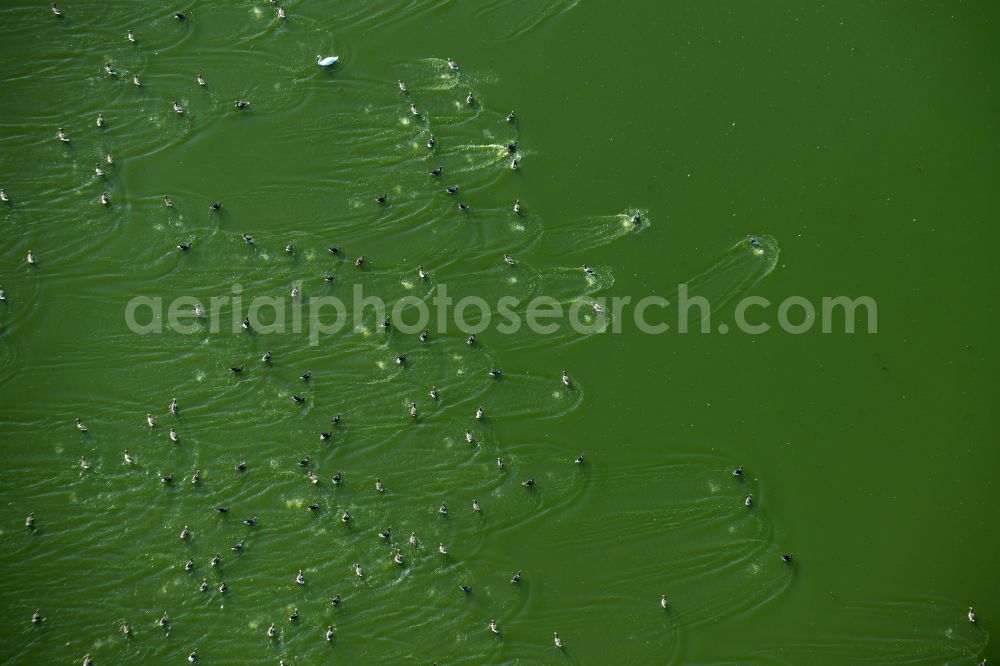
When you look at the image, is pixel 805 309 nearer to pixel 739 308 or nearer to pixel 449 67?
pixel 739 308

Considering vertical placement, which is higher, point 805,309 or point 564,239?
point 564,239

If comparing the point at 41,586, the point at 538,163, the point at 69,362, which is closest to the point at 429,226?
the point at 538,163

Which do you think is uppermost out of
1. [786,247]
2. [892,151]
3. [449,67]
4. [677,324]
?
[449,67]

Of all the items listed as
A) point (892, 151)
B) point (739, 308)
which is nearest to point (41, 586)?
point (739, 308)

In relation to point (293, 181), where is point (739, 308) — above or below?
below

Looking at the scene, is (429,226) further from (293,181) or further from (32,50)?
(32,50)

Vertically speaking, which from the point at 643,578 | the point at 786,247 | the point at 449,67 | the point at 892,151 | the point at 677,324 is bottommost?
the point at 643,578
